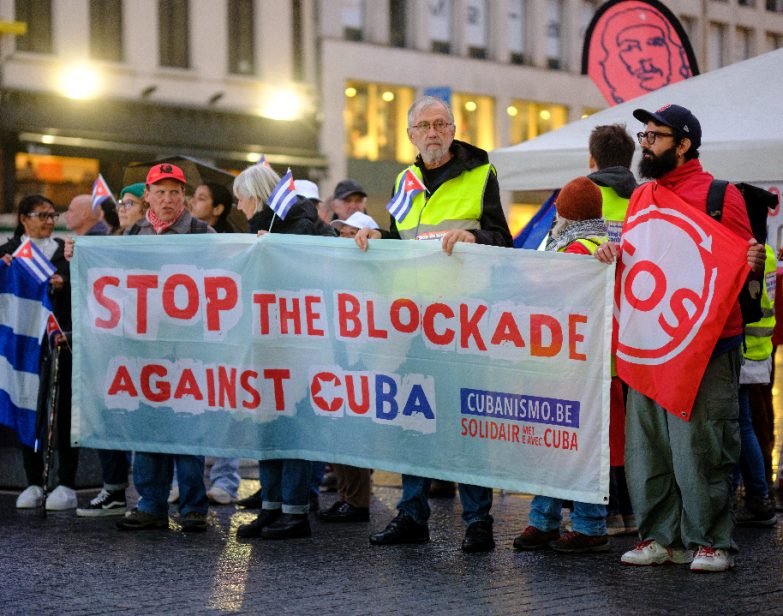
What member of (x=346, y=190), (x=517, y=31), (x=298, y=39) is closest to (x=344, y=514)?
(x=346, y=190)

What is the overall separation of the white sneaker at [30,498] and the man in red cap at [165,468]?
107 centimetres

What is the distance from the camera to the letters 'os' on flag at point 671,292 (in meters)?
6.89

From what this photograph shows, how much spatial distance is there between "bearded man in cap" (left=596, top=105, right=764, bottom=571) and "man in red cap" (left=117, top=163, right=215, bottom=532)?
2.61m

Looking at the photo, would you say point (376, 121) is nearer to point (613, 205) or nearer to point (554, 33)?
point (554, 33)

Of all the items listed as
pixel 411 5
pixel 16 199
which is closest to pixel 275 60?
pixel 411 5

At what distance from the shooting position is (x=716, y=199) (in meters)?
7.01

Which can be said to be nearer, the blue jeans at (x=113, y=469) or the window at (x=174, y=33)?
the blue jeans at (x=113, y=469)

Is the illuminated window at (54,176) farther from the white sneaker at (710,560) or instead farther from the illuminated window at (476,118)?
the white sneaker at (710,560)

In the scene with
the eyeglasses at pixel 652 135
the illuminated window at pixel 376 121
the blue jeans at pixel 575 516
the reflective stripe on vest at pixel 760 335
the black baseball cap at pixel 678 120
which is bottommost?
the blue jeans at pixel 575 516

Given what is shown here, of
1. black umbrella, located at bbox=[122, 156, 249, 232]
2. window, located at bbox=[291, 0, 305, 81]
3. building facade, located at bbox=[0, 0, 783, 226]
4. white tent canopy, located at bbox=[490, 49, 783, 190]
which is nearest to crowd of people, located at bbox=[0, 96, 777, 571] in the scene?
white tent canopy, located at bbox=[490, 49, 783, 190]

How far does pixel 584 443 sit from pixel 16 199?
26173mm

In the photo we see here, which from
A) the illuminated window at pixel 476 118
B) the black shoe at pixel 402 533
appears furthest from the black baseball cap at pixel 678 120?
the illuminated window at pixel 476 118

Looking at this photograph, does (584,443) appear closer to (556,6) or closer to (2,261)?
(2,261)

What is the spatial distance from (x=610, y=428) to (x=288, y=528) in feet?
6.18
